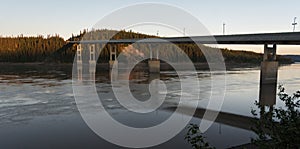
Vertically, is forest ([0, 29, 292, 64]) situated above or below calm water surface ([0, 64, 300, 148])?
above

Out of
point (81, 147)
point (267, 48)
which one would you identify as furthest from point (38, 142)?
point (267, 48)

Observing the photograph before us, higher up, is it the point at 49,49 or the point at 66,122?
the point at 49,49

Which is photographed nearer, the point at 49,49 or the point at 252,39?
the point at 252,39

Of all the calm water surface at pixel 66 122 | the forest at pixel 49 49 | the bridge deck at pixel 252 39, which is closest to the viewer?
the calm water surface at pixel 66 122

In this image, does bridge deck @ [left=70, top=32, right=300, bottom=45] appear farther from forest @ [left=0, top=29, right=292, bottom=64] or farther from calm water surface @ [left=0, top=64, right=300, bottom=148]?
forest @ [left=0, top=29, right=292, bottom=64]

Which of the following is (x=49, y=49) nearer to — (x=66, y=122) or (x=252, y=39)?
(x=252, y=39)

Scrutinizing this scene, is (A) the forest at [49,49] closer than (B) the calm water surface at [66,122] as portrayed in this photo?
No

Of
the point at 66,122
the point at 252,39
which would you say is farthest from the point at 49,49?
the point at 66,122

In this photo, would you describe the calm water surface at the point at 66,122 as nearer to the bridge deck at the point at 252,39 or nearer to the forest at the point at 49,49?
the bridge deck at the point at 252,39

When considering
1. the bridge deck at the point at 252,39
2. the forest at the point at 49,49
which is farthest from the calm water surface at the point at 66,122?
the forest at the point at 49,49

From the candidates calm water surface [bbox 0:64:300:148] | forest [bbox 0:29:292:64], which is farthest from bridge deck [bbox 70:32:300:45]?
forest [bbox 0:29:292:64]

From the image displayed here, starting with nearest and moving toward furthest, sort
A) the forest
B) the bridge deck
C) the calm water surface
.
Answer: the calm water surface, the bridge deck, the forest

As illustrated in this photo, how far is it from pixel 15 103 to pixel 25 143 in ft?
30.0

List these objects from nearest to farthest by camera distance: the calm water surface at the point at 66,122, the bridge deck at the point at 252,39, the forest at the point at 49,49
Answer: the calm water surface at the point at 66,122 < the bridge deck at the point at 252,39 < the forest at the point at 49,49
